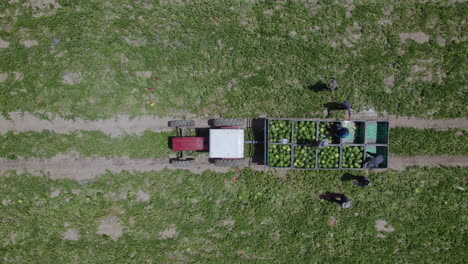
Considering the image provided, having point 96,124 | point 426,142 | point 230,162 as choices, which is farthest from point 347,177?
point 96,124

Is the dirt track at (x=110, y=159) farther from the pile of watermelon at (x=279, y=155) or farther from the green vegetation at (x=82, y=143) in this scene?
the pile of watermelon at (x=279, y=155)

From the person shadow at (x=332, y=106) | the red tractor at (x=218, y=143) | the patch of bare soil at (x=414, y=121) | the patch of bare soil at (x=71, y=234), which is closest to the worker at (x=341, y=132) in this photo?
the person shadow at (x=332, y=106)

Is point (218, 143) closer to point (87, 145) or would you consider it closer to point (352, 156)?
point (352, 156)

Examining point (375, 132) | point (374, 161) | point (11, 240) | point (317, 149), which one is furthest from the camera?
point (11, 240)

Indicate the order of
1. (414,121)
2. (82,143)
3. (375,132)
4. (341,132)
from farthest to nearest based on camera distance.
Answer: (82,143) → (414,121) → (375,132) → (341,132)

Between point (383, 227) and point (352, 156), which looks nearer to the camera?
point (352, 156)

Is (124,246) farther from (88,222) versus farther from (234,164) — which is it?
(234,164)
